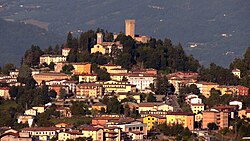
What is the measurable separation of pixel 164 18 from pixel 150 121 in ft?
241

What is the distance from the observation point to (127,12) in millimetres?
139250

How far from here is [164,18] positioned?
138 m

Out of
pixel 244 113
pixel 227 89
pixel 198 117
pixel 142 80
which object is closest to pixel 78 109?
pixel 198 117

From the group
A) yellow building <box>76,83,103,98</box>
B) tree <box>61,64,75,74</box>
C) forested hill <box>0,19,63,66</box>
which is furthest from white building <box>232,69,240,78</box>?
forested hill <box>0,19,63,66</box>

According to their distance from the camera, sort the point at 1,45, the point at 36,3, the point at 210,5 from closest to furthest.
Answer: the point at 1,45
the point at 210,5
the point at 36,3

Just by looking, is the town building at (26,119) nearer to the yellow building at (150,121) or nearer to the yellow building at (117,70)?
the yellow building at (150,121)

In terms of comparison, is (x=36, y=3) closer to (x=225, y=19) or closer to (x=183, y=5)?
(x=183, y=5)

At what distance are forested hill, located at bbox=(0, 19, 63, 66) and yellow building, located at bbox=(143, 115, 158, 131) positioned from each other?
41.1 meters

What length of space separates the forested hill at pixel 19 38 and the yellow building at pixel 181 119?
4168cm

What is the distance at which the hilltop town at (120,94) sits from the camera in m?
62.9

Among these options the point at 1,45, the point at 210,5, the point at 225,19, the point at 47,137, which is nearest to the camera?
the point at 47,137

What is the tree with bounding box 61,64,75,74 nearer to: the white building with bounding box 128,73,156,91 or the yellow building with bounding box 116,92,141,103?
the white building with bounding box 128,73,156,91

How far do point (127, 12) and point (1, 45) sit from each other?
76.8ft

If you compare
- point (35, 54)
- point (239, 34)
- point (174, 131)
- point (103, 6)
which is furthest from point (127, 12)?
point (174, 131)
